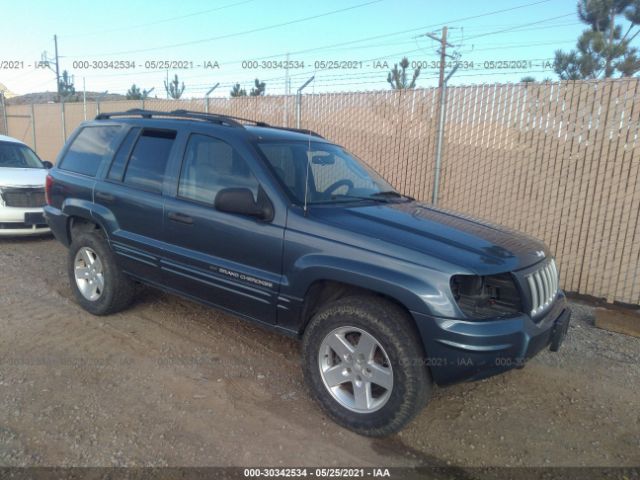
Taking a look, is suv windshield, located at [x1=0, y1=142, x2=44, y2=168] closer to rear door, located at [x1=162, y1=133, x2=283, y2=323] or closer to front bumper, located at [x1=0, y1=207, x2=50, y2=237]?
front bumper, located at [x1=0, y1=207, x2=50, y2=237]

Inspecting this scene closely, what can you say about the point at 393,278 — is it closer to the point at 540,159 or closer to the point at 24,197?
the point at 540,159

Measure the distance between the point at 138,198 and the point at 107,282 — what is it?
3.19 ft

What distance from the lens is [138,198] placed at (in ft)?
13.8

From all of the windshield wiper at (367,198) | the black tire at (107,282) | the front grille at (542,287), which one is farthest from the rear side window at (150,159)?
the front grille at (542,287)

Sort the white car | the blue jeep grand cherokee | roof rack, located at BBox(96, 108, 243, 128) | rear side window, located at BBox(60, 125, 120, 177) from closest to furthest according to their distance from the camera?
the blue jeep grand cherokee
roof rack, located at BBox(96, 108, 243, 128)
rear side window, located at BBox(60, 125, 120, 177)
the white car

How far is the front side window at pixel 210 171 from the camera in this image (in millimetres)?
3664

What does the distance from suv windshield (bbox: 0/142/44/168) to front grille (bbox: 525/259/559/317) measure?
8262mm

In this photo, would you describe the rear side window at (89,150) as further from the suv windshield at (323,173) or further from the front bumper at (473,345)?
the front bumper at (473,345)

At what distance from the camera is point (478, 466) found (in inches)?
115

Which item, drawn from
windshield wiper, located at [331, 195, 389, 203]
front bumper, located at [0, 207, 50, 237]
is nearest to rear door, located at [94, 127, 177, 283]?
windshield wiper, located at [331, 195, 389, 203]

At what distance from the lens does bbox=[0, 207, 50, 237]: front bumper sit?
7.21 meters

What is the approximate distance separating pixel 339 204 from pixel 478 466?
1.95 meters

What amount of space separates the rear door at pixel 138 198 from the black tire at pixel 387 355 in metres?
1.72

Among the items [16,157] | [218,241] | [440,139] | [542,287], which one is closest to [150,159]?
[218,241]
